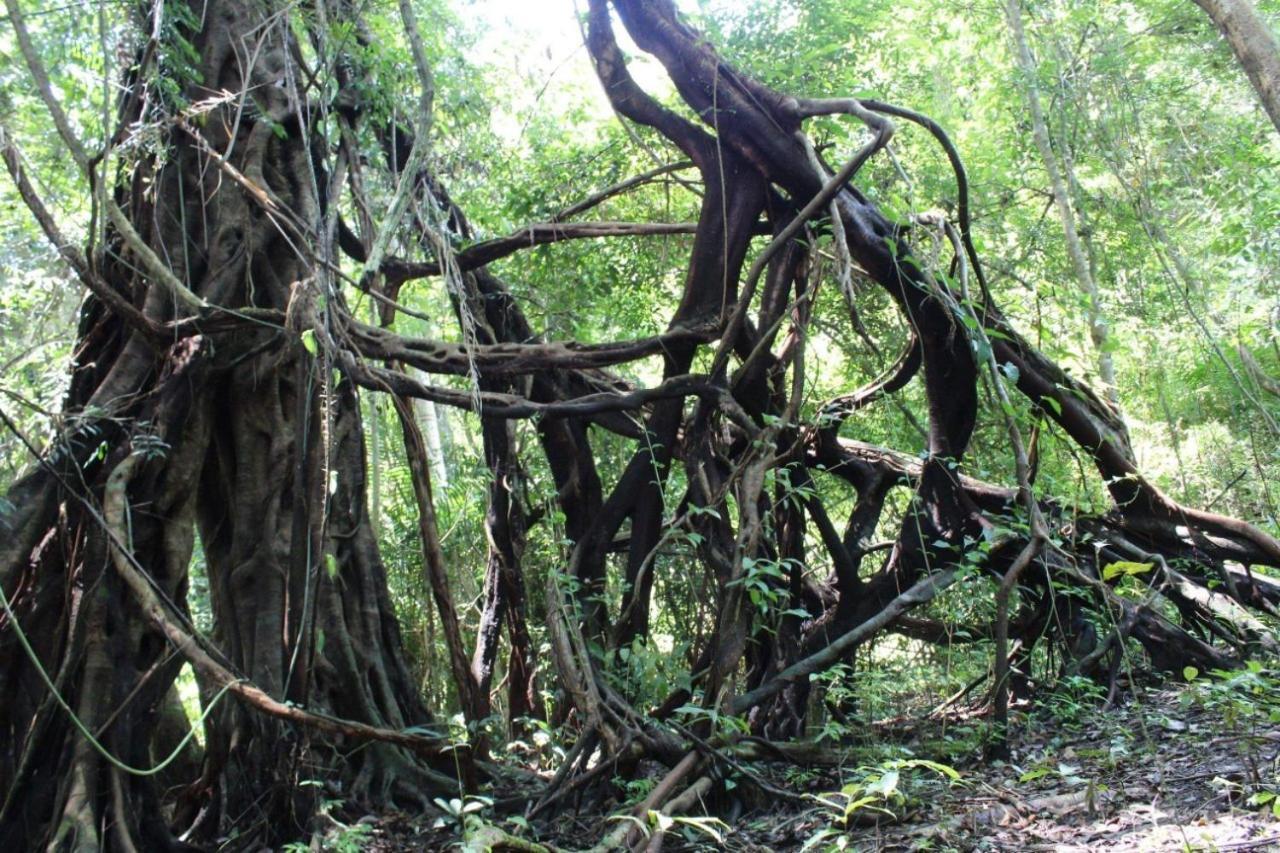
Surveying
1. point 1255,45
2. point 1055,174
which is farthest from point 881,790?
point 1055,174

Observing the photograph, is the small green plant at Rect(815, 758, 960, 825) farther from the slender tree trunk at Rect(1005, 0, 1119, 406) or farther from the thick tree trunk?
the slender tree trunk at Rect(1005, 0, 1119, 406)

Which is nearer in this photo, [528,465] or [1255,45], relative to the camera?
[1255,45]

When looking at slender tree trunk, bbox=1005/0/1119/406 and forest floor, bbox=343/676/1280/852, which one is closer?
forest floor, bbox=343/676/1280/852

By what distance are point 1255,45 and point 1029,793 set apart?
9.74 ft

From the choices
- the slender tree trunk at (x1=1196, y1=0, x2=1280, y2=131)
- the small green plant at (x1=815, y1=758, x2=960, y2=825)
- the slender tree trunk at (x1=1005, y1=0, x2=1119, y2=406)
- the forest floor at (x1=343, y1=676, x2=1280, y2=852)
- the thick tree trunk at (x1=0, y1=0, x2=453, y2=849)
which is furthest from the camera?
the slender tree trunk at (x1=1005, y1=0, x2=1119, y2=406)

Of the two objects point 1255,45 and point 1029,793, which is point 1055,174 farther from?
point 1029,793

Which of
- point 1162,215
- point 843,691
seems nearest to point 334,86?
point 843,691

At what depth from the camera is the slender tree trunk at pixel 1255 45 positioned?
4.00 meters

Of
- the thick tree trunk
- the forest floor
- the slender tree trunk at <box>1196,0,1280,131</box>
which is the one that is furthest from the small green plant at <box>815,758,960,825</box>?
the slender tree trunk at <box>1196,0,1280,131</box>

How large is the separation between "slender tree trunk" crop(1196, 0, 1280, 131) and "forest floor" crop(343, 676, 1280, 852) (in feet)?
7.36

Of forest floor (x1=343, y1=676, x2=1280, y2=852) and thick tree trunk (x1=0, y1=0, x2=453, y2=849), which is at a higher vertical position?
thick tree trunk (x1=0, y1=0, x2=453, y2=849)

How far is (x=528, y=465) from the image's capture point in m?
5.58

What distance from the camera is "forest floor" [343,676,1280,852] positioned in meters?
2.64

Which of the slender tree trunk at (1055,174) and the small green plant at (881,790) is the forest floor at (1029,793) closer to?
the small green plant at (881,790)
